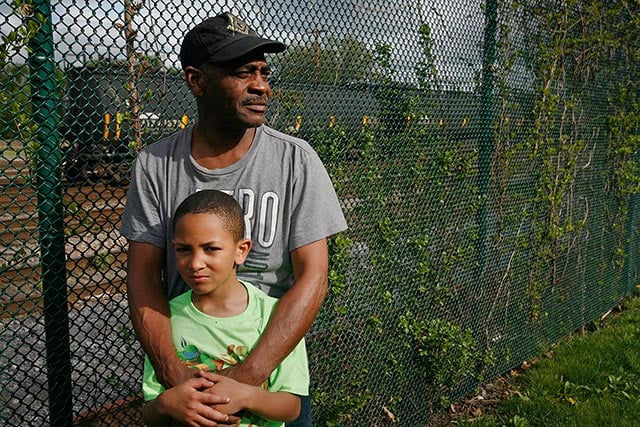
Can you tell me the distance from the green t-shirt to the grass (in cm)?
256

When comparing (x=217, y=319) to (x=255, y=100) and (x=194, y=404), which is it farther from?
(x=255, y=100)

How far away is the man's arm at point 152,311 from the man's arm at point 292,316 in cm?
20

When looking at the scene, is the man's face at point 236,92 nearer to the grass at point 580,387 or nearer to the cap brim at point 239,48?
the cap brim at point 239,48

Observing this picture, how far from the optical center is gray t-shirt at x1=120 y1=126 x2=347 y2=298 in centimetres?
226

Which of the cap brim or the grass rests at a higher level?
the cap brim

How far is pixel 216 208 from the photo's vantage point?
2.05 meters

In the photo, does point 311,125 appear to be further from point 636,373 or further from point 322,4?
point 636,373

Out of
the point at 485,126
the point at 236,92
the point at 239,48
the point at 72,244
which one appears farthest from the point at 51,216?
the point at 485,126

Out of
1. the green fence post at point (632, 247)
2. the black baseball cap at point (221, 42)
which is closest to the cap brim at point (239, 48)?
the black baseball cap at point (221, 42)

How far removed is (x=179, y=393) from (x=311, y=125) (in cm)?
184

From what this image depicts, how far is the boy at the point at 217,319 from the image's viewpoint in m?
1.99

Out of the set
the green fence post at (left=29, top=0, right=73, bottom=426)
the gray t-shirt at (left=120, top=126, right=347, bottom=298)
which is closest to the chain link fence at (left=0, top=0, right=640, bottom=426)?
the green fence post at (left=29, top=0, right=73, bottom=426)

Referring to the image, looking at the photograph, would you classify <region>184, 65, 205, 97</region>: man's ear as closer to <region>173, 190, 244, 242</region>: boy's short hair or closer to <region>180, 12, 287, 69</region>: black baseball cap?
<region>180, 12, 287, 69</region>: black baseball cap

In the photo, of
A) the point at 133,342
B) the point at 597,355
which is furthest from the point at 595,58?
the point at 133,342
